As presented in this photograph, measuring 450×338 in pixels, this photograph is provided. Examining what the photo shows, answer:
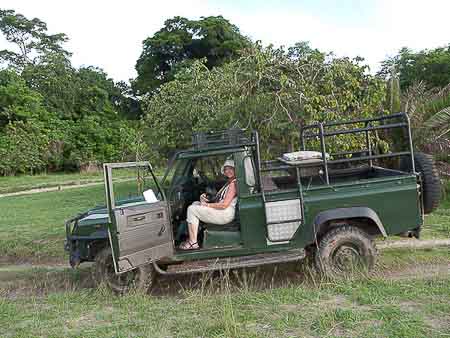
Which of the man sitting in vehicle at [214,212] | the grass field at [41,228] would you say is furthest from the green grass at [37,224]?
the man sitting in vehicle at [214,212]

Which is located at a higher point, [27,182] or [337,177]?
[337,177]

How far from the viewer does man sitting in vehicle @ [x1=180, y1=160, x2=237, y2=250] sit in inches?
205

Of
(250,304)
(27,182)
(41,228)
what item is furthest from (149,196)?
(27,182)

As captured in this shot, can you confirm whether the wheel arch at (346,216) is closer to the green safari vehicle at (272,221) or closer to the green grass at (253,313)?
the green safari vehicle at (272,221)

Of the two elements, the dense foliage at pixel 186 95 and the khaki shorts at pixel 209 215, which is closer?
the khaki shorts at pixel 209 215

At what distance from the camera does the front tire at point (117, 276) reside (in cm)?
519

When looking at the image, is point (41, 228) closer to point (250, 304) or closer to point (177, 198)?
point (177, 198)

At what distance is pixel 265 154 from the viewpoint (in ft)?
28.8

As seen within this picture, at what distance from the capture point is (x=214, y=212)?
521 centimetres

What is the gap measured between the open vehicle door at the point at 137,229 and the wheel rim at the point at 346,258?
6.47 feet

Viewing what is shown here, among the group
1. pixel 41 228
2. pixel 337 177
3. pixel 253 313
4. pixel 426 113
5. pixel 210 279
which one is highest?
pixel 426 113

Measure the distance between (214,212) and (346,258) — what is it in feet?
5.45

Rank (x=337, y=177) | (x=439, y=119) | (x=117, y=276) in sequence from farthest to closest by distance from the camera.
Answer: (x=439, y=119)
(x=337, y=177)
(x=117, y=276)

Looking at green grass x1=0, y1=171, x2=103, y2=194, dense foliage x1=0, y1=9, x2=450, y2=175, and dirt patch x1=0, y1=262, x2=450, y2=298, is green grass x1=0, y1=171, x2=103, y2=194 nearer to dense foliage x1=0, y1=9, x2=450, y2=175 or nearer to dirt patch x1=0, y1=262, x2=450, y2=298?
dense foliage x1=0, y1=9, x2=450, y2=175
